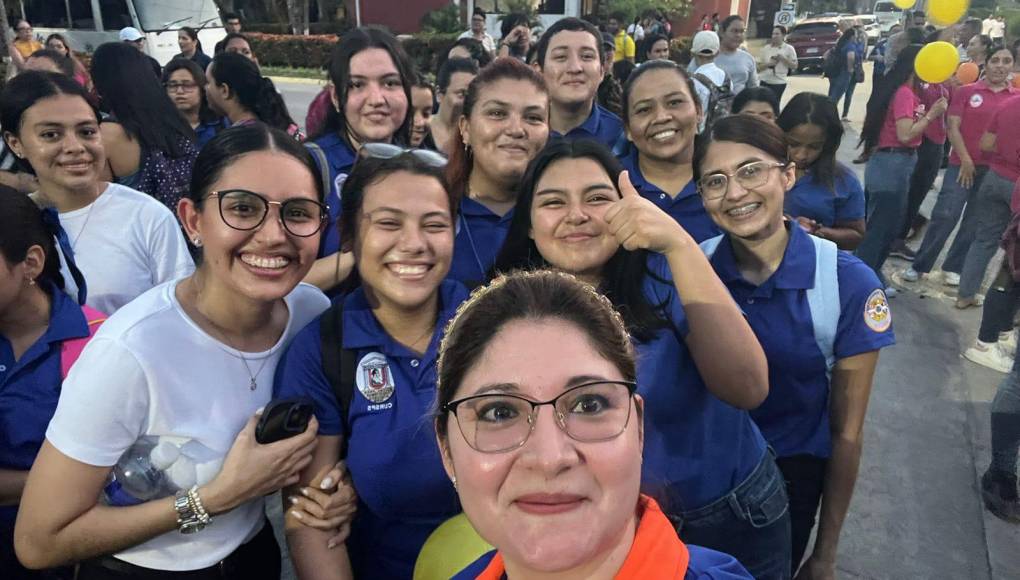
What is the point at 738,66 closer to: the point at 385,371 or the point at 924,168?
the point at 924,168

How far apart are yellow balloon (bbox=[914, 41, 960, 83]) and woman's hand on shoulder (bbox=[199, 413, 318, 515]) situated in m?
6.07

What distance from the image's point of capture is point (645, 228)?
1.74 metres

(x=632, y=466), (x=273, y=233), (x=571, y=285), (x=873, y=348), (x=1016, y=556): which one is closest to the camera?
(x=632, y=466)

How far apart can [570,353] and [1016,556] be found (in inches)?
129

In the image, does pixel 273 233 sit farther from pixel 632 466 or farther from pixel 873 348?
pixel 873 348

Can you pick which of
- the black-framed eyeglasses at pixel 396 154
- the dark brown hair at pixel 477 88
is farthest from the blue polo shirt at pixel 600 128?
the black-framed eyeglasses at pixel 396 154

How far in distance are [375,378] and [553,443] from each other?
83cm

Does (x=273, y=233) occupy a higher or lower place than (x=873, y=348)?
higher

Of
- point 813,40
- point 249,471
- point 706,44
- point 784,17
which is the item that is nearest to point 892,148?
point 706,44

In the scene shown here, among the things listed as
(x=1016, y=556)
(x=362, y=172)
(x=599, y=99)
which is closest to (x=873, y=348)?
(x=362, y=172)

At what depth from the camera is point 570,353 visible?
1217 millimetres

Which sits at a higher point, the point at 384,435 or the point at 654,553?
the point at 654,553

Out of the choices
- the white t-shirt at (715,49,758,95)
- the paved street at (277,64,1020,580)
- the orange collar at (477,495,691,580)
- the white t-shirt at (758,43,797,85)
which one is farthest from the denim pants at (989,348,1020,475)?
the white t-shirt at (758,43,797,85)

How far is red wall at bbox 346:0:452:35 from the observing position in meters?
25.5
